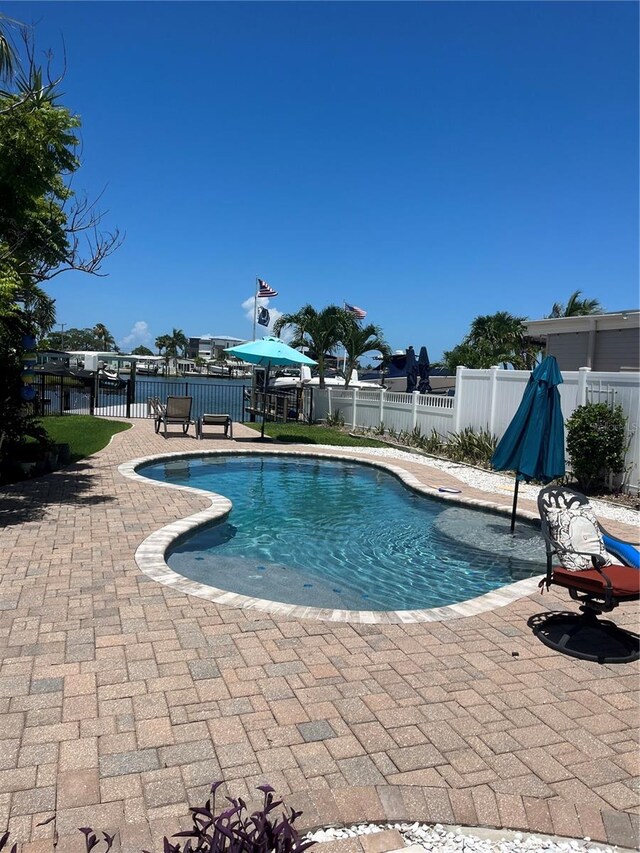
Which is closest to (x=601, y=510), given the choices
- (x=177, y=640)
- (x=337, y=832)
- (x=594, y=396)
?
(x=594, y=396)

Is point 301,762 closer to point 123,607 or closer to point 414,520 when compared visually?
point 123,607

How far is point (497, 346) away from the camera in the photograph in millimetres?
31172

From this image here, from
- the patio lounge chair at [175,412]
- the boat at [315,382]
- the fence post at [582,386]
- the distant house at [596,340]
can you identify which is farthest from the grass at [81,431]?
the distant house at [596,340]

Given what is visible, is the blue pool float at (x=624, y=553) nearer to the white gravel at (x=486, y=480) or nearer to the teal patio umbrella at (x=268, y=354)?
the white gravel at (x=486, y=480)

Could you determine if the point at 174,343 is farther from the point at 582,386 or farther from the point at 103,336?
the point at 582,386

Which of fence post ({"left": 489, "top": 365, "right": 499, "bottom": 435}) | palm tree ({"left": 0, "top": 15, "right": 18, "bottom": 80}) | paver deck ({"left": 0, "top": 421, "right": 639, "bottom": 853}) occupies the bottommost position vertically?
paver deck ({"left": 0, "top": 421, "right": 639, "bottom": 853})

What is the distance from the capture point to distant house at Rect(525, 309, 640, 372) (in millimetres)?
14698

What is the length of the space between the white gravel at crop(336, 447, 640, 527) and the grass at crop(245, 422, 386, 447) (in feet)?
2.61

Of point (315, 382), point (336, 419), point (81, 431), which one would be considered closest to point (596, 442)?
point (336, 419)

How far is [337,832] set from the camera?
2.62 metres

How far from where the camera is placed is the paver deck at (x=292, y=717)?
2768 mm

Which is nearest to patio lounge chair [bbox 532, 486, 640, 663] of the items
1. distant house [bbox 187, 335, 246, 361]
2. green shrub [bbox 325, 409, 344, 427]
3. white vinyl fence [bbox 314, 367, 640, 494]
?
white vinyl fence [bbox 314, 367, 640, 494]

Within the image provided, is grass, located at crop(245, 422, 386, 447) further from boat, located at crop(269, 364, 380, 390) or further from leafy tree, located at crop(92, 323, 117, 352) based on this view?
leafy tree, located at crop(92, 323, 117, 352)

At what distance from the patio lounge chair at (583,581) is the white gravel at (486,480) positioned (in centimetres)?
462
